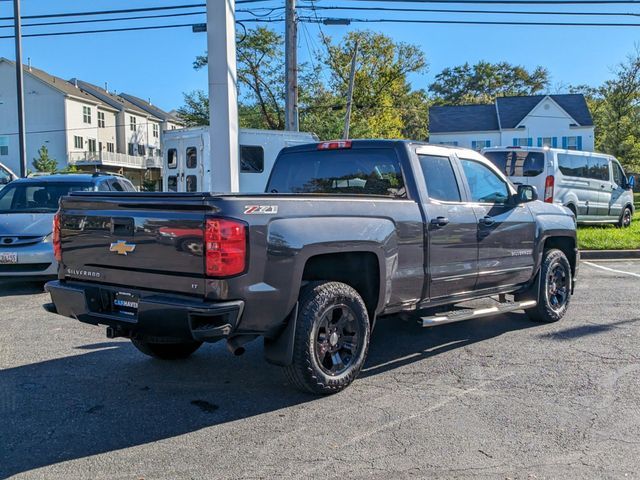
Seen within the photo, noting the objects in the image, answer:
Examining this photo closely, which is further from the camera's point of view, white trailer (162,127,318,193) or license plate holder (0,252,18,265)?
white trailer (162,127,318,193)

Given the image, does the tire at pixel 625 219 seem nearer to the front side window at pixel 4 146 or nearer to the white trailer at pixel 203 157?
the white trailer at pixel 203 157

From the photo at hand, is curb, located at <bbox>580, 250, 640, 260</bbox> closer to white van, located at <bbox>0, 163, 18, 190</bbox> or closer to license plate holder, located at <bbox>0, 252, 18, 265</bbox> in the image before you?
license plate holder, located at <bbox>0, 252, 18, 265</bbox>

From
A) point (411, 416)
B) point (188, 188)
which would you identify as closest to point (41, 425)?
point (411, 416)

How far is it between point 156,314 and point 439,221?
257 cm

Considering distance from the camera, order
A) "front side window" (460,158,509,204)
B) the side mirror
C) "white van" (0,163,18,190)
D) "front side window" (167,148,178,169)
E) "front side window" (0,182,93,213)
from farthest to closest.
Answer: "front side window" (167,148,178,169)
"white van" (0,163,18,190)
"front side window" (0,182,93,213)
the side mirror
"front side window" (460,158,509,204)

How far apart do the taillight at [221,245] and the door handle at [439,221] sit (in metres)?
2.04

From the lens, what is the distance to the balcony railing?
48453 mm

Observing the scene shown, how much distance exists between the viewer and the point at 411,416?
409cm

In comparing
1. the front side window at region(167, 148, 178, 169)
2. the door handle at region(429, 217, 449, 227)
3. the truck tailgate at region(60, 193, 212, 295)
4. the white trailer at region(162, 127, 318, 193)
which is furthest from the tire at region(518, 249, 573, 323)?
the front side window at region(167, 148, 178, 169)

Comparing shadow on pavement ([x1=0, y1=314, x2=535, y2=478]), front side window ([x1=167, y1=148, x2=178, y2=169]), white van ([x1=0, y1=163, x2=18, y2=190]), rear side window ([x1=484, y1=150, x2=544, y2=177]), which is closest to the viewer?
shadow on pavement ([x1=0, y1=314, x2=535, y2=478])

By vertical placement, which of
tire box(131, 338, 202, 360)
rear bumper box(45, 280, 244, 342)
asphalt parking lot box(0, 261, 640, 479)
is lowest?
asphalt parking lot box(0, 261, 640, 479)

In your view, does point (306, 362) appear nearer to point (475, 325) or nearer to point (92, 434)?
point (92, 434)

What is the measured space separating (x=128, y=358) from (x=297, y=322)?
2127 mm

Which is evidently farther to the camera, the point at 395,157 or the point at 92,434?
the point at 395,157
